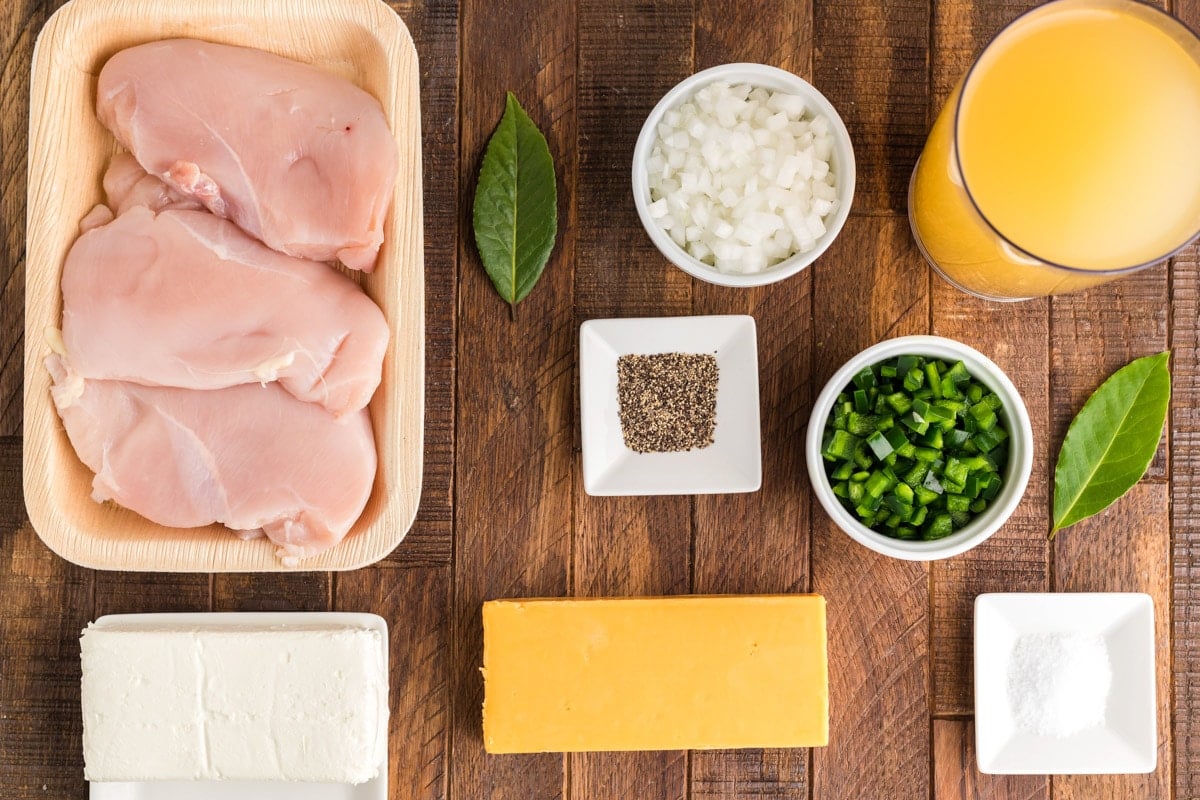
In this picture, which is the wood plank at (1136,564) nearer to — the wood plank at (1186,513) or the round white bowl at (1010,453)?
the wood plank at (1186,513)

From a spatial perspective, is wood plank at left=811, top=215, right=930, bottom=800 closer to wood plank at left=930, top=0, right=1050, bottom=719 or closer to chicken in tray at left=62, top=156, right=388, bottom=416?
wood plank at left=930, top=0, right=1050, bottom=719

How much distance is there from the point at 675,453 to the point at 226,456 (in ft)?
2.30

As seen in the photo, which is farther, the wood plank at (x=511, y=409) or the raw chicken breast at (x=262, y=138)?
the wood plank at (x=511, y=409)

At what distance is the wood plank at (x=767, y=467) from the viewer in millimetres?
1537

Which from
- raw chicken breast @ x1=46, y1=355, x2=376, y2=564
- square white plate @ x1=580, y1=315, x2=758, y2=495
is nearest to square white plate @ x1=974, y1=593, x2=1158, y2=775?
square white plate @ x1=580, y1=315, x2=758, y2=495

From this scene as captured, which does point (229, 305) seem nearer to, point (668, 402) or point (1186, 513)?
point (668, 402)

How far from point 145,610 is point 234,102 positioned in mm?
852

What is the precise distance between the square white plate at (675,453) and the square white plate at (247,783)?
1.52 feet

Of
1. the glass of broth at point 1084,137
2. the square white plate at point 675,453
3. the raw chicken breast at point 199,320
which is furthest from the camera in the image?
the square white plate at point 675,453

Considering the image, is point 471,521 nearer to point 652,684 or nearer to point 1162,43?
point 652,684

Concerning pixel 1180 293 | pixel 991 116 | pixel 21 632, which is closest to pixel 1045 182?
pixel 991 116

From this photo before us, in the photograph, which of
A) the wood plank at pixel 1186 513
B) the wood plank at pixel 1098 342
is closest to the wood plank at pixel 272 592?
the wood plank at pixel 1098 342

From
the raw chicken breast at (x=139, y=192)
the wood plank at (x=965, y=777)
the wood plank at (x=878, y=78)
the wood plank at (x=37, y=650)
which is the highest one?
the wood plank at (x=878, y=78)

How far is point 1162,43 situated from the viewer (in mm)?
1205
